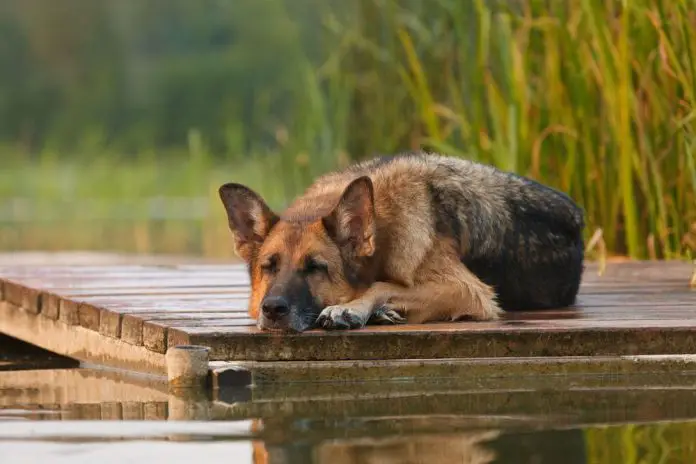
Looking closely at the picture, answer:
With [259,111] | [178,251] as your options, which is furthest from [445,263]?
[178,251]

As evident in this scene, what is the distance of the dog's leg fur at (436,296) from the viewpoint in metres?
5.87

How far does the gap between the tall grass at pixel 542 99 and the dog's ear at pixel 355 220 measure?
193cm

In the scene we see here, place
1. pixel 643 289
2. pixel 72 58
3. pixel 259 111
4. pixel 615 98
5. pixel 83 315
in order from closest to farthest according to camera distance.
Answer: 1. pixel 83 315
2. pixel 643 289
3. pixel 615 98
4. pixel 259 111
5. pixel 72 58

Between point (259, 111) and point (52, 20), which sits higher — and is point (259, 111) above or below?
below

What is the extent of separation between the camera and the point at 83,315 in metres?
6.55

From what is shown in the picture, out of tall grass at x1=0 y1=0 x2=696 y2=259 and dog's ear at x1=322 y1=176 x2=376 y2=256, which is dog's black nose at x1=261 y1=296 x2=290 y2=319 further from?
tall grass at x1=0 y1=0 x2=696 y2=259

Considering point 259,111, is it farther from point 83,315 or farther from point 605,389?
point 605,389

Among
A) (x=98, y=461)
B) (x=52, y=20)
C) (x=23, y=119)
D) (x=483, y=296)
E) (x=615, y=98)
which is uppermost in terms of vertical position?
(x=52, y=20)

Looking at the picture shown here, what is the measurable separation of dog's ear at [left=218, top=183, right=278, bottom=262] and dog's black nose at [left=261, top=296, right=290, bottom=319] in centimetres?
46

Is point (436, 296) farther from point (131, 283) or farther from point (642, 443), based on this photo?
point (131, 283)

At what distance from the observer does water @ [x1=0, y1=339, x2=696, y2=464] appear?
4.28 metres

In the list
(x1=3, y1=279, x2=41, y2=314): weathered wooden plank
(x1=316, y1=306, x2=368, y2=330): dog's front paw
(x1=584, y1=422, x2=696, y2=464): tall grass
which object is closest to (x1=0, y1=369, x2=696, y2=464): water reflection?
(x1=584, y1=422, x2=696, y2=464): tall grass

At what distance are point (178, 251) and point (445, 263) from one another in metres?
6.48

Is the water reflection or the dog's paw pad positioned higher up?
the dog's paw pad
